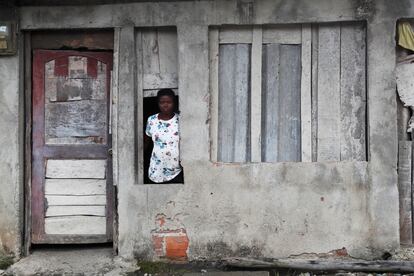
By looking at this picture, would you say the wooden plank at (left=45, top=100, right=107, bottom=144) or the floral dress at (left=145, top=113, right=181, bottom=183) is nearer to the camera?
the floral dress at (left=145, top=113, right=181, bottom=183)

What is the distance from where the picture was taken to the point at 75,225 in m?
6.37

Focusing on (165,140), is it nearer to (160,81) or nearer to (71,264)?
(160,81)

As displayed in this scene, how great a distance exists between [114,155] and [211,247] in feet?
4.90

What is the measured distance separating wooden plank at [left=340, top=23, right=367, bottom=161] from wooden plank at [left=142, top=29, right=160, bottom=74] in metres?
2.09

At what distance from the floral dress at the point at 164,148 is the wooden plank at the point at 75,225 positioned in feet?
2.97

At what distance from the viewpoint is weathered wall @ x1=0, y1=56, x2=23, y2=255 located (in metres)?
6.07

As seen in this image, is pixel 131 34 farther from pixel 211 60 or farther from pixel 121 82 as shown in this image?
pixel 211 60

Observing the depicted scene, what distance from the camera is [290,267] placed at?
5648 millimetres

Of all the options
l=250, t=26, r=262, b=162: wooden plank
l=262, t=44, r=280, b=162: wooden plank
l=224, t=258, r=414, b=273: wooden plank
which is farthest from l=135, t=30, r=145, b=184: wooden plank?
l=224, t=258, r=414, b=273: wooden plank

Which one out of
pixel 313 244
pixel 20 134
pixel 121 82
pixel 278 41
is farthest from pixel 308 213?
pixel 20 134

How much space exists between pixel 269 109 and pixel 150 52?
150 cm

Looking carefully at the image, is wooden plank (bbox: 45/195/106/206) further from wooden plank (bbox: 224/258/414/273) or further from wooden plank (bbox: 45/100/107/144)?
wooden plank (bbox: 224/258/414/273)

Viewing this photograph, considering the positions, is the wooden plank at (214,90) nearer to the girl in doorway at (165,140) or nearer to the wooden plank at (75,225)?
the girl in doorway at (165,140)

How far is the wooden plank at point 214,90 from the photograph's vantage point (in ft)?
19.9
